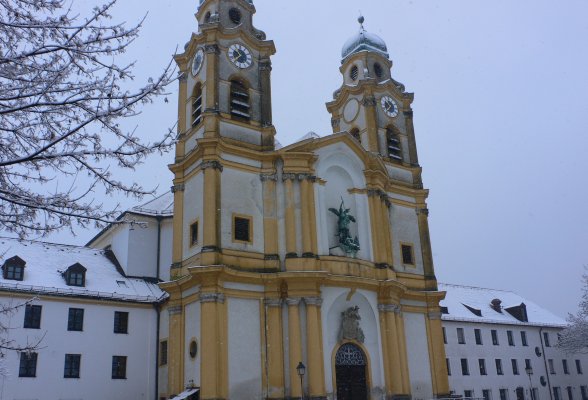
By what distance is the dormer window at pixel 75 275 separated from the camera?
29656 mm

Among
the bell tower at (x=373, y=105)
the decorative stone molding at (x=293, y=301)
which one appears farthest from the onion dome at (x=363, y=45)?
the decorative stone molding at (x=293, y=301)

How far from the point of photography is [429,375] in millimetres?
30750

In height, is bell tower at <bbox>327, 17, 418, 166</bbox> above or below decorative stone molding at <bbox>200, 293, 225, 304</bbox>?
above

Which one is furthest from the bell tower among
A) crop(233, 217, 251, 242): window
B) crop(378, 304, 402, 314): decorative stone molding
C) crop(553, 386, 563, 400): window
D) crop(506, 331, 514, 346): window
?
crop(553, 386, 563, 400): window

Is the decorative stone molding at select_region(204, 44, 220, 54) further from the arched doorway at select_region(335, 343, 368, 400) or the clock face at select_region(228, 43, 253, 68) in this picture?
the arched doorway at select_region(335, 343, 368, 400)

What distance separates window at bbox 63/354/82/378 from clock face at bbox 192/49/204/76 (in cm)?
1496

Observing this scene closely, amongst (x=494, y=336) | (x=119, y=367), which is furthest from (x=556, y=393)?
(x=119, y=367)

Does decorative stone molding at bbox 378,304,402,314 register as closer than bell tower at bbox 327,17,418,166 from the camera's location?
Yes

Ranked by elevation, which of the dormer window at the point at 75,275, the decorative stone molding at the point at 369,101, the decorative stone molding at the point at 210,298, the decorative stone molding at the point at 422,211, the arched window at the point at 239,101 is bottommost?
the decorative stone molding at the point at 210,298

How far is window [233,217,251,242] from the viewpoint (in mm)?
26922

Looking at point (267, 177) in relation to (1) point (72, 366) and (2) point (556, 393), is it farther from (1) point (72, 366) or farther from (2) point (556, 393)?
(2) point (556, 393)

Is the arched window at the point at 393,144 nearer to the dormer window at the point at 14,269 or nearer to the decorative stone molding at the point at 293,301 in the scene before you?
the decorative stone molding at the point at 293,301

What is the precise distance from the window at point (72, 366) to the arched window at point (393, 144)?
795 inches

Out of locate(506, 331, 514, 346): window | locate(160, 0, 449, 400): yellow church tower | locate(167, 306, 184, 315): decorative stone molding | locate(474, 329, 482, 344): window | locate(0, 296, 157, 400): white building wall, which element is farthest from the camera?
locate(506, 331, 514, 346): window
